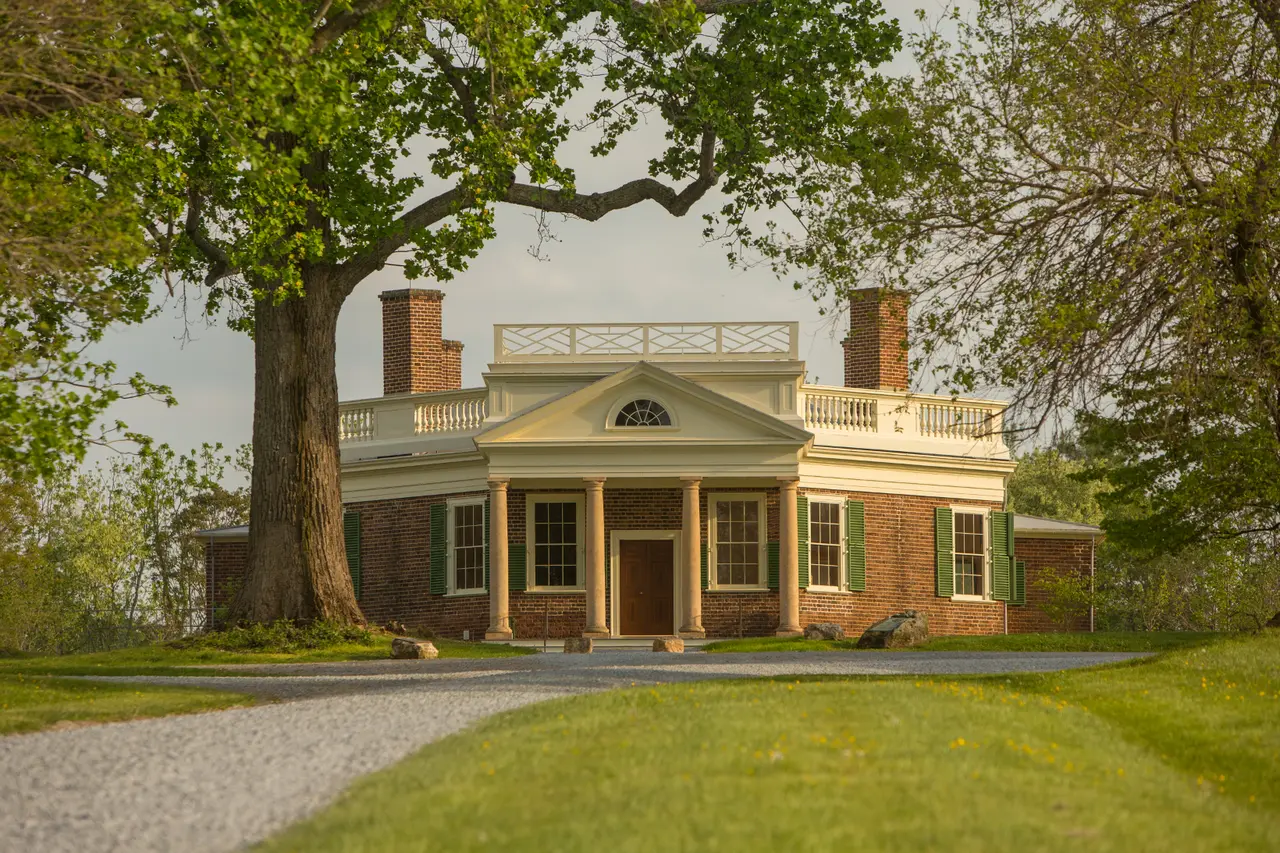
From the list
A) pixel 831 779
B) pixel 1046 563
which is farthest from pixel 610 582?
pixel 831 779

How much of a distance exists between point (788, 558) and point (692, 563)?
5.97 feet

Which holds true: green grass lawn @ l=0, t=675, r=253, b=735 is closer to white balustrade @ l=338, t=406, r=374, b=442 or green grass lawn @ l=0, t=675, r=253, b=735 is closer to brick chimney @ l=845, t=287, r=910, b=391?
white balustrade @ l=338, t=406, r=374, b=442

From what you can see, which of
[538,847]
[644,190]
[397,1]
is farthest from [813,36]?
[538,847]

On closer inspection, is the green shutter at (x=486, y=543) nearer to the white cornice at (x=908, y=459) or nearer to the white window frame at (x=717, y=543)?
the white window frame at (x=717, y=543)

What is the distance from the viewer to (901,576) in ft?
106

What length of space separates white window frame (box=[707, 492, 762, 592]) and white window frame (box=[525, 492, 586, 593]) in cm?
243

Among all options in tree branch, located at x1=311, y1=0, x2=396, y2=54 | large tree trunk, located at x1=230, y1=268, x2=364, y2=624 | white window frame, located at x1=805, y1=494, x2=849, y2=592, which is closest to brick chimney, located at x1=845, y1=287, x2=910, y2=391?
white window frame, located at x1=805, y1=494, x2=849, y2=592

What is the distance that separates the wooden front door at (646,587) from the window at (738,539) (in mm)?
942

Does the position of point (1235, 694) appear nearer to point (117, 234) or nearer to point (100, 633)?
point (117, 234)

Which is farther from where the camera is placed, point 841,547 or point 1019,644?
point 841,547

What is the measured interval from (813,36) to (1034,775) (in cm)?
1399

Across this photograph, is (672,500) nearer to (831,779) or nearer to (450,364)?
(450,364)

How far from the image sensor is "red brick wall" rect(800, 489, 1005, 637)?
1251 inches

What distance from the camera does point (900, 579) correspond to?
1268 inches
